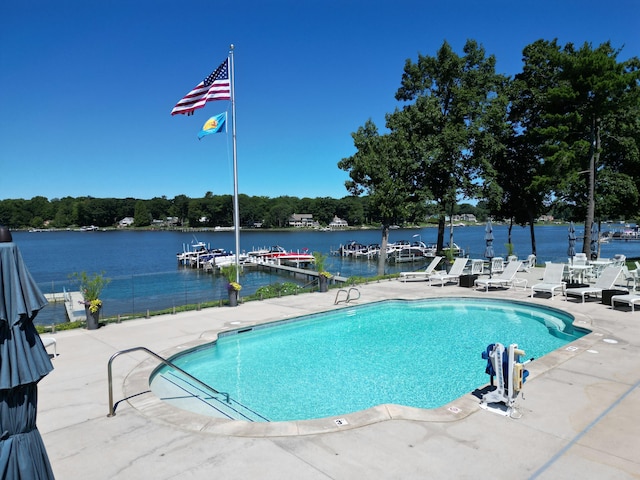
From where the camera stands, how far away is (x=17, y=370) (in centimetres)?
244

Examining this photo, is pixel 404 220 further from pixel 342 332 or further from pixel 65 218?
pixel 65 218

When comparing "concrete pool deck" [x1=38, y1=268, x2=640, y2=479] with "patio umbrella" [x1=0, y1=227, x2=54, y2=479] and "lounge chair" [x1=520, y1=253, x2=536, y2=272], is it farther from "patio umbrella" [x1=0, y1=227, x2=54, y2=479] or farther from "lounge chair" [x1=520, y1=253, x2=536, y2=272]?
"lounge chair" [x1=520, y1=253, x2=536, y2=272]

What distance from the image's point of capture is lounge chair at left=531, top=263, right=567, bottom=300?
531 inches

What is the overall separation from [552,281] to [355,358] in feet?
30.0

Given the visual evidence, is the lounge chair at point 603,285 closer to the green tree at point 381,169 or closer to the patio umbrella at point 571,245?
the patio umbrella at point 571,245

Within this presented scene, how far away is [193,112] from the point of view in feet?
43.4

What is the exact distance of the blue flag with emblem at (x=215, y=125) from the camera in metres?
13.8

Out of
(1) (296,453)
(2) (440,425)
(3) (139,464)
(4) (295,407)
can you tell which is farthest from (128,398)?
(2) (440,425)

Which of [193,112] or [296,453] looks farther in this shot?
[193,112]

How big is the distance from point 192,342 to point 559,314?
9742 millimetres

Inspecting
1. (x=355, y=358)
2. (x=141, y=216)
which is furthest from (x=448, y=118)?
(x=141, y=216)

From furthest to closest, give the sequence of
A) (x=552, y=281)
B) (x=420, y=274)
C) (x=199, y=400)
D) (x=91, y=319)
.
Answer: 1. (x=420, y=274)
2. (x=552, y=281)
3. (x=91, y=319)
4. (x=199, y=400)

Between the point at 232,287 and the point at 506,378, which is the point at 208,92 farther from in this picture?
the point at 506,378

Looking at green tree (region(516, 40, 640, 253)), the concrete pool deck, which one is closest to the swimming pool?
the concrete pool deck
